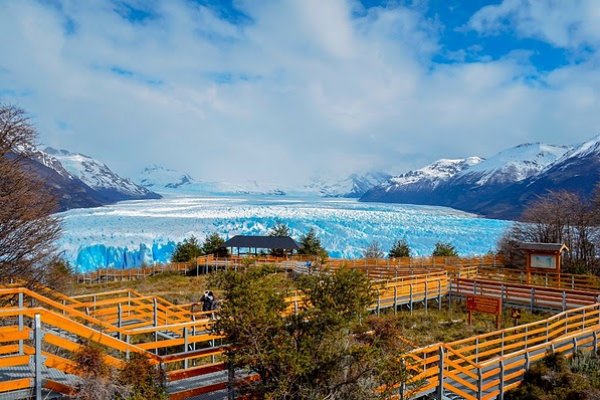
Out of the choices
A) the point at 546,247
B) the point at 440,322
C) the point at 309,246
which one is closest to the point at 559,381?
the point at 440,322

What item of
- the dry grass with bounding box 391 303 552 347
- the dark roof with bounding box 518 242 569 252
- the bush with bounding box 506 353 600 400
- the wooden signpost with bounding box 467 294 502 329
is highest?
the dark roof with bounding box 518 242 569 252

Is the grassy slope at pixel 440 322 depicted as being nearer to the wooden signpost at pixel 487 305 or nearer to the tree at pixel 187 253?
the wooden signpost at pixel 487 305

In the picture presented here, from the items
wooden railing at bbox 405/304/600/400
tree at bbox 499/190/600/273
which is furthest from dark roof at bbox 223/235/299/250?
wooden railing at bbox 405/304/600/400

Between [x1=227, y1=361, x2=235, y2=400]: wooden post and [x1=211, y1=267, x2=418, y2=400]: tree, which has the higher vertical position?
[x1=211, y1=267, x2=418, y2=400]: tree

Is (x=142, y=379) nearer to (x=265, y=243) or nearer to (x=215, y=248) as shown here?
(x=265, y=243)

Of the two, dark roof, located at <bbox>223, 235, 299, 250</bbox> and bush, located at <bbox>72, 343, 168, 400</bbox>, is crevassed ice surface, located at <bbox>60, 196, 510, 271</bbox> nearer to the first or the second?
dark roof, located at <bbox>223, 235, 299, 250</bbox>

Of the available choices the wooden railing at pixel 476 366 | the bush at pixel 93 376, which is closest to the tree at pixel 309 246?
the wooden railing at pixel 476 366

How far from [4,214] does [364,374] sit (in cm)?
1378

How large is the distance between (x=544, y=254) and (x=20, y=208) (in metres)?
23.5

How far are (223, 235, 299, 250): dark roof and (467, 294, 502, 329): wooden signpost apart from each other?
29098 mm

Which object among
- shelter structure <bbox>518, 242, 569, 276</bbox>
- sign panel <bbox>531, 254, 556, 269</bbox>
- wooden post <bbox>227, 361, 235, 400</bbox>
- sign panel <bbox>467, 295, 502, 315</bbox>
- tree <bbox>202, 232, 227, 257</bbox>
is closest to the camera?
wooden post <bbox>227, 361, 235, 400</bbox>

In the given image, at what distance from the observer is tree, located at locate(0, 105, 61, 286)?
655 inches

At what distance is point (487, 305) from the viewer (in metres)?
19.1

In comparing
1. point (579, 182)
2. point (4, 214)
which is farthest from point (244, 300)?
point (579, 182)
